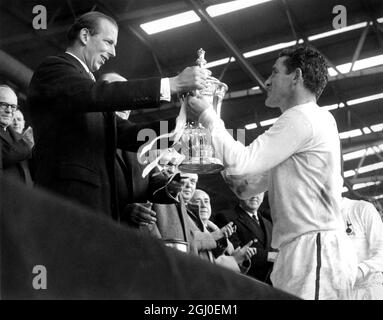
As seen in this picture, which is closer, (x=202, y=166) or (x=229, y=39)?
(x=202, y=166)

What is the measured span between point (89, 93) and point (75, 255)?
1382 millimetres

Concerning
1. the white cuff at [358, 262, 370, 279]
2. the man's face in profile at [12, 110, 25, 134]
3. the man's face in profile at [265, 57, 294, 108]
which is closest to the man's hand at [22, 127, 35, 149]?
the man's face in profile at [12, 110, 25, 134]

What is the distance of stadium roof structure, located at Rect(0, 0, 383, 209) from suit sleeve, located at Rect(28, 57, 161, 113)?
4.10 metres

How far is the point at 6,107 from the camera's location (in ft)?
9.40

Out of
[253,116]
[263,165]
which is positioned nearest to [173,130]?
[263,165]

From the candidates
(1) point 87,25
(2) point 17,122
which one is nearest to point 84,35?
(1) point 87,25

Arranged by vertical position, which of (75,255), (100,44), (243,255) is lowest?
(75,255)

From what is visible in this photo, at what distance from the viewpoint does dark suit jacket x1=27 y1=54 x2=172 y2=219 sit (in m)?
1.94

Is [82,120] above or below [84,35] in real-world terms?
below

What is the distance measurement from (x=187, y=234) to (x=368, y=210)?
76 cm

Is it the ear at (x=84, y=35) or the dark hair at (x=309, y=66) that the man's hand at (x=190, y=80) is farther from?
the ear at (x=84, y=35)

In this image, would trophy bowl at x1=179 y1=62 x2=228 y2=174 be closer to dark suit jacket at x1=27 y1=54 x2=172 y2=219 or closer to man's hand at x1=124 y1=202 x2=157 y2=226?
dark suit jacket at x1=27 y1=54 x2=172 y2=219

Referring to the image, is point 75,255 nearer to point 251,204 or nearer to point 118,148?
point 118,148

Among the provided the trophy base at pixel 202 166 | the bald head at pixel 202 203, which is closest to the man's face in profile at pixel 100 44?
the trophy base at pixel 202 166
